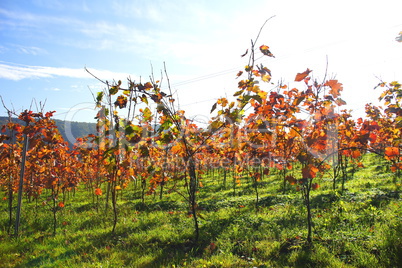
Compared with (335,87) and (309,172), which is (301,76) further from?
(309,172)

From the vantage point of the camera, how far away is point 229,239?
4.24 meters

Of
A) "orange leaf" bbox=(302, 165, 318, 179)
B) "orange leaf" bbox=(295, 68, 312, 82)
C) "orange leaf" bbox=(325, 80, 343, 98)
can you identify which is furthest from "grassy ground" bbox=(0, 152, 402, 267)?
"orange leaf" bbox=(295, 68, 312, 82)

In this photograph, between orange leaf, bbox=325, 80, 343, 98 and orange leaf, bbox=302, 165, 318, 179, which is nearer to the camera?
orange leaf, bbox=302, 165, 318, 179

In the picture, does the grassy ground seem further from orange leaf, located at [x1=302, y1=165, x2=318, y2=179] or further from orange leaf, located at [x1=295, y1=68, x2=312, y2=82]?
orange leaf, located at [x1=295, y1=68, x2=312, y2=82]

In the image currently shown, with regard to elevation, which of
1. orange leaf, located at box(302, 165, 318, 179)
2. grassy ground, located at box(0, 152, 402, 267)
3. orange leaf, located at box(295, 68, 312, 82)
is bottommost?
grassy ground, located at box(0, 152, 402, 267)

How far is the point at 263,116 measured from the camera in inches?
166

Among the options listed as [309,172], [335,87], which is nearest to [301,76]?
[335,87]

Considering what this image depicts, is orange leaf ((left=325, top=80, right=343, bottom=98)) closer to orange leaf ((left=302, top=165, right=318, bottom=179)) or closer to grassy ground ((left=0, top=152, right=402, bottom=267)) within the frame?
orange leaf ((left=302, top=165, right=318, bottom=179))

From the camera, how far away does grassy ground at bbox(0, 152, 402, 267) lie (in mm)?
3336

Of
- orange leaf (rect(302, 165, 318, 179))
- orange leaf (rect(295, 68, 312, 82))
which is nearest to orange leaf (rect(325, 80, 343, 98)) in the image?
orange leaf (rect(295, 68, 312, 82))

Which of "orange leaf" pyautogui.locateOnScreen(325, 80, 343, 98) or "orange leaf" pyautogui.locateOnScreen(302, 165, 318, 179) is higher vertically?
"orange leaf" pyautogui.locateOnScreen(325, 80, 343, 98)

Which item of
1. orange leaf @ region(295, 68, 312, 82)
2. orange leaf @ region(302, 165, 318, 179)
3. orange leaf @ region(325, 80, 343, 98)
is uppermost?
orange leaf @ region(295, 68, 312, 82)

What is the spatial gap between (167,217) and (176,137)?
2830mm

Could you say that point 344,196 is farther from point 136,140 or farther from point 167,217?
point 136,140
